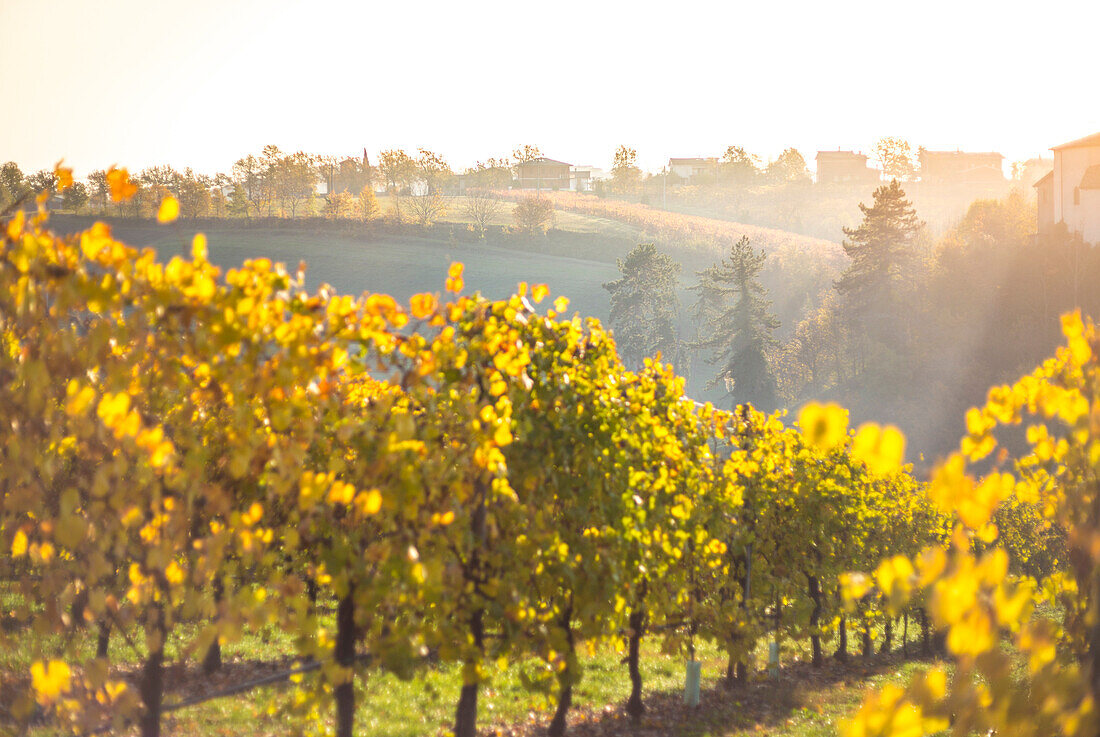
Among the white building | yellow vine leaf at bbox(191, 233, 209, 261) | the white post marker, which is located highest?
the white building

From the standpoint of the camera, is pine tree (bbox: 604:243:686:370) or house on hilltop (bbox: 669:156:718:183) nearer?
pine tree (bbox: 604:243:686:370)

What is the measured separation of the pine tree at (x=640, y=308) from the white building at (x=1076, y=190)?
26.7 meters

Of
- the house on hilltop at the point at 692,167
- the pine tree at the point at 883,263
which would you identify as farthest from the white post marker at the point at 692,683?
the house on hilltop at the point at 692,167

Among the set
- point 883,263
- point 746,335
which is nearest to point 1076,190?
point 883,263

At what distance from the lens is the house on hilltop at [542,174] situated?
149 metres

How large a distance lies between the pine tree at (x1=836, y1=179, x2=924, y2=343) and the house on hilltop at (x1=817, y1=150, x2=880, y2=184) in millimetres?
106323

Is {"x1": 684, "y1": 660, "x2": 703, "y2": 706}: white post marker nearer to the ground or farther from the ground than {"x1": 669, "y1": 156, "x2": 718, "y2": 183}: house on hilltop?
nearer to the ground

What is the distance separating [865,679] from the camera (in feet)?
56.4

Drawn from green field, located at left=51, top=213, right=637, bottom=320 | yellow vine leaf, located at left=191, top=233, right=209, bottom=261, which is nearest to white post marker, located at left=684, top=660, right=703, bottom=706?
yellow vine leaf, located at left=191, top=233, right=209, bottom=261

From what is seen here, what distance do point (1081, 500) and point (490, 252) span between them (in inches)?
3381

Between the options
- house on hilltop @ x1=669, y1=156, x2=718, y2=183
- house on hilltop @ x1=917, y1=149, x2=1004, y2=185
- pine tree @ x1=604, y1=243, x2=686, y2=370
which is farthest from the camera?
house on hilltop @ x1=669, y1=156, x2=718, y2=183

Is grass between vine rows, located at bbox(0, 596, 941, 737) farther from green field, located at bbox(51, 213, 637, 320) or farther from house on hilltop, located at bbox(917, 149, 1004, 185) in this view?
house on hilltop, located at bbox(917, 149, 1004, 185)

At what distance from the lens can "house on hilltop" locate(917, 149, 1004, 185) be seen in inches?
5812

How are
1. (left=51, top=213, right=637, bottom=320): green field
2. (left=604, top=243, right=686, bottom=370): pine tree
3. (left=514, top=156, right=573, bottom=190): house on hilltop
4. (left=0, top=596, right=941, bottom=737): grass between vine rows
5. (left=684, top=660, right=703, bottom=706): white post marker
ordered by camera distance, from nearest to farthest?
1. (left=0, top=596, right=941, bottom=737): grass between vine rows
2. (left=684, top=660, right=703, bottom=706): white post marker
3. (left=604, top=243, right=686, bottom=370): pine tree
4. (left=51, top=213, right=637, bottom=320): green field
5. (left=514, top=156, right=573, bottom=190): house on hilltop
